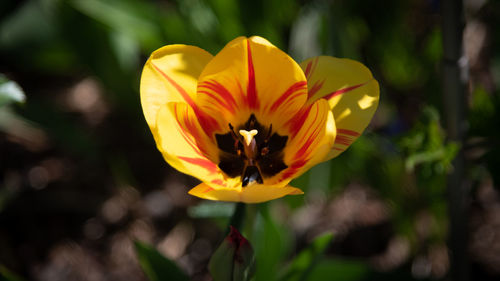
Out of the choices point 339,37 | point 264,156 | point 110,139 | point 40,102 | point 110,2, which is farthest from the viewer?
point 110,139

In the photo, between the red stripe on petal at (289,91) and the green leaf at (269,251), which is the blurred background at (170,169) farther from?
the red stripe on petal at (289,91)

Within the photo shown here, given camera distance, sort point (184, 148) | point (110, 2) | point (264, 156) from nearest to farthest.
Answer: point (184, 148), point (264, 156), point (110, 2)

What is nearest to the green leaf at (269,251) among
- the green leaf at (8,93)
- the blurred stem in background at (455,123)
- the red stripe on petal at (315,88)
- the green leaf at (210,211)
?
the green leaf at (210,211)

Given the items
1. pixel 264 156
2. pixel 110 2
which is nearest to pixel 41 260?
pixel 110 2

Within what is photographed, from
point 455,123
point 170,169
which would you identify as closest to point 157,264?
point 455,123

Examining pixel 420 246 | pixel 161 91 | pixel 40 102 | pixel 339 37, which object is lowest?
pixel 420 246

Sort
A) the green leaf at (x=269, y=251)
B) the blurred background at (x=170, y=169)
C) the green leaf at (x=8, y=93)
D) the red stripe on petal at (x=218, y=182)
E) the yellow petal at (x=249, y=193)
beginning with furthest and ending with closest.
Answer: the blurred background at (x=170, y=169) < the green leaf at (x=269, y=251) < the green leaf at (x=8, y=93) < the red stripe on petal at (x=218, y=182) < the yellow petal at (x=249, y=193)

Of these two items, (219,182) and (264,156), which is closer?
(219,182)

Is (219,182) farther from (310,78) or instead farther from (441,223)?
(441,223)
